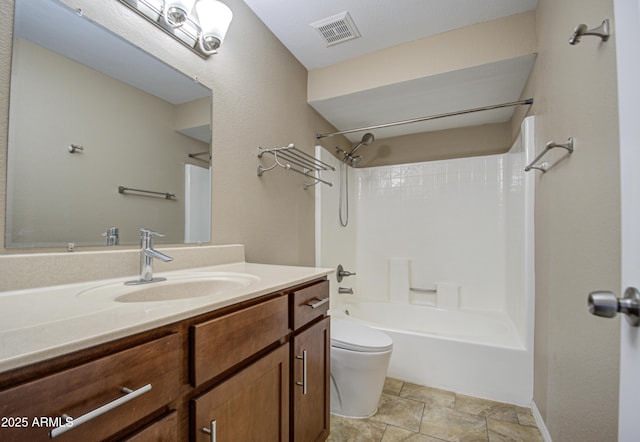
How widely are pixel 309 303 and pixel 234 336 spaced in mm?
400

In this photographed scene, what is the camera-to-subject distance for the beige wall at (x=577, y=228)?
2.68 feet

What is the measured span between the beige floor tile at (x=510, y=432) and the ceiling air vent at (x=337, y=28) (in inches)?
97.6

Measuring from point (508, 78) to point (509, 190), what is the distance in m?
0.96

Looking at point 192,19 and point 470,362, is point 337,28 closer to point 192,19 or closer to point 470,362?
point 192,19

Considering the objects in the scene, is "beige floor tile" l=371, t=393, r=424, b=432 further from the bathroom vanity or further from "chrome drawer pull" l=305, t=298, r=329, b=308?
"chrome drawer pull" l=305, t=298, r=329, b=308

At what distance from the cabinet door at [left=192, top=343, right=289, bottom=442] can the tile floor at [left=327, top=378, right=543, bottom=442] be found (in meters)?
0.77

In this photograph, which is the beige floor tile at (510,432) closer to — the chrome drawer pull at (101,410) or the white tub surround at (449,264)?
the white tub surround at (449,264)

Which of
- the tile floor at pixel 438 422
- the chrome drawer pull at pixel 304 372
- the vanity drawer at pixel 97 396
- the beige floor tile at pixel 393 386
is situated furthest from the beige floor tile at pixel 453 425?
the vanity drawer at pixel 97 396

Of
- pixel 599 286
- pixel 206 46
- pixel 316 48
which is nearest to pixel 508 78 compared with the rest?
pixel 316 48

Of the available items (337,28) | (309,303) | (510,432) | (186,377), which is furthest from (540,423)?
(337,28)

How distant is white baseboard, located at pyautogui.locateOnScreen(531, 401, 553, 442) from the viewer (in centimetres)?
137

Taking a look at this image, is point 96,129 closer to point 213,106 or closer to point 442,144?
point 213,106

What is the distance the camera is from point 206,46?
4.10 ft

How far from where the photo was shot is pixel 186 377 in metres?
0.59
